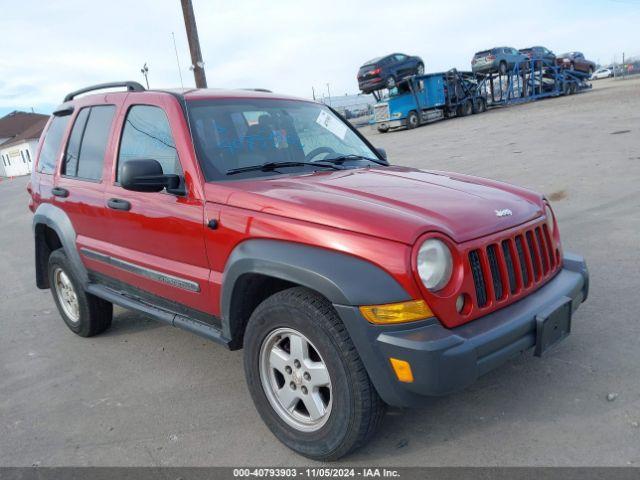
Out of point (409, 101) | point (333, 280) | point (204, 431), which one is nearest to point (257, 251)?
point (333, 280)

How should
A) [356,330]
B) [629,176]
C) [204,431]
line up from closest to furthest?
[356,330]
[204,431]
[629,176]

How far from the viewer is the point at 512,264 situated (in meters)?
2.81

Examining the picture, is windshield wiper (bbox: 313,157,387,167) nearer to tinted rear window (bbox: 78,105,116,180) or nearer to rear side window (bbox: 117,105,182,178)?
rear side window (bbox: 117,105,182,178)

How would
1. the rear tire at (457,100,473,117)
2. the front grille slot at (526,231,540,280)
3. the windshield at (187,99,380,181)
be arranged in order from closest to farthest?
the front grille slot at (526,231,540,280), the windshield at (187,99,380,181), the rear tire at (457,100,473,117)

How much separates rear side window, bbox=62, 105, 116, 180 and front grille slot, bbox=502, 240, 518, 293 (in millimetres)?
2892

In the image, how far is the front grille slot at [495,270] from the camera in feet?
8.87

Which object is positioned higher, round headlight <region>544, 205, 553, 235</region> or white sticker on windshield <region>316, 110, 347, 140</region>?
white sticker on windshield <region>316, 110, 347, 140</region>

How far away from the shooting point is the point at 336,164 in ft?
12.5

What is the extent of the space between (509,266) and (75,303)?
3.73 m

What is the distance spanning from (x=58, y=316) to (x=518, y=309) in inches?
188

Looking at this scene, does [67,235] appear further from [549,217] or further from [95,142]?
[549,217]

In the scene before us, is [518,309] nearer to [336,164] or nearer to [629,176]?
[336,164]

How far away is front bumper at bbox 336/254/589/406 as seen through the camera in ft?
7.74

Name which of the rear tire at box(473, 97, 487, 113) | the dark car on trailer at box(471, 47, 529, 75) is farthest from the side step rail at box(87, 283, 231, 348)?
the dark car on trailer at box(471, 47, 529, 75)
